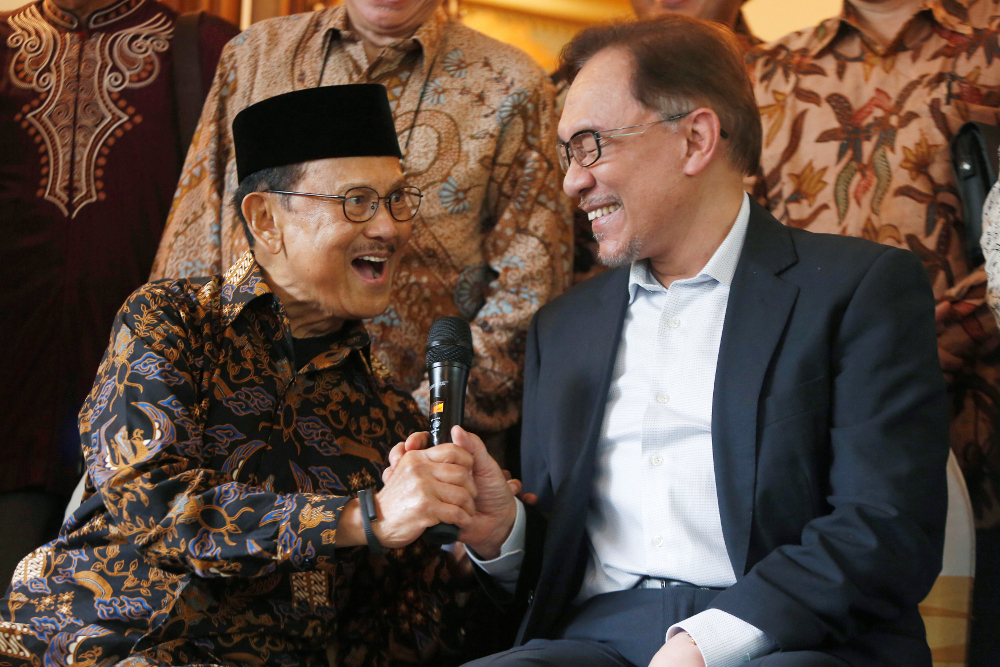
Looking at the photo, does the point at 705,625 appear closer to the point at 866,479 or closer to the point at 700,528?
the point at 700,528

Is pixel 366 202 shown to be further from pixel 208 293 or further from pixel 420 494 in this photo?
pixel 420 494

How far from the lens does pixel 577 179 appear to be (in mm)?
1926

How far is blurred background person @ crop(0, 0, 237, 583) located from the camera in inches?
96.9

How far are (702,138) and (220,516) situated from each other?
1188 millimetres

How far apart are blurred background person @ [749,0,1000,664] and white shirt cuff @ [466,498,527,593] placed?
3.63 feet

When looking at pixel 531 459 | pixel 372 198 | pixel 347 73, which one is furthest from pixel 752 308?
pixel 347 73

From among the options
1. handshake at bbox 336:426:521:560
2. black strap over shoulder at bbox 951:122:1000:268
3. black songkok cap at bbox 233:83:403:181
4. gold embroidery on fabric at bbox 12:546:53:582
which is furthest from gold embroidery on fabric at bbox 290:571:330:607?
black strap over shoulder at bbox 951:122:1000:268

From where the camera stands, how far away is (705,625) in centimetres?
148

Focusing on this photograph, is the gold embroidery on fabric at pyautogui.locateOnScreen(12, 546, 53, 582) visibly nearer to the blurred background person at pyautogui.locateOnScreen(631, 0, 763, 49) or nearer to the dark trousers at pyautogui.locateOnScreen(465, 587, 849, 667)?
the dark trousers at pyautogui.locateOnScreen(465, 587, 849, 667)

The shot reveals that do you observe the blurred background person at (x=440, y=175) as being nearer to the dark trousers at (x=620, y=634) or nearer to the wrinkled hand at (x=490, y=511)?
the wrinkled hand at (x=490, y=511)

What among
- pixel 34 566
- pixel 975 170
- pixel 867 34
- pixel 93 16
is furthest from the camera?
pixel 93 16

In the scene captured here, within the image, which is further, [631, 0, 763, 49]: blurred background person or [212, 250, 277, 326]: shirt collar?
[631, 0, 763, 49]: blurred background person

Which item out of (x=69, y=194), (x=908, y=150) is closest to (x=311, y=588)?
(x=69, y=194)

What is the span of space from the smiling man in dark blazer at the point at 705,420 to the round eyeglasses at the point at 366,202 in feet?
1.20
